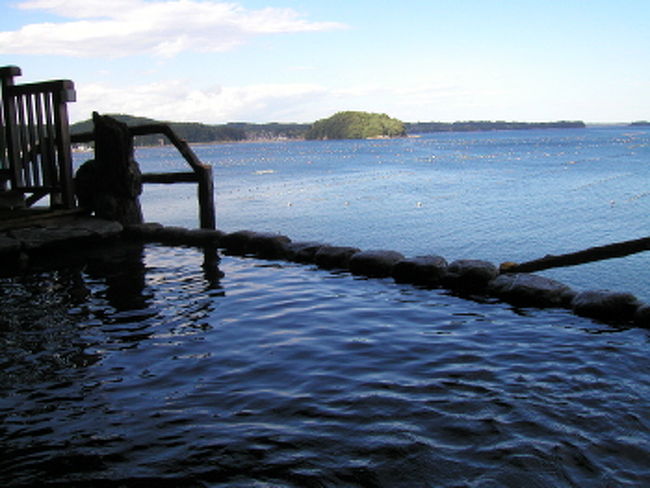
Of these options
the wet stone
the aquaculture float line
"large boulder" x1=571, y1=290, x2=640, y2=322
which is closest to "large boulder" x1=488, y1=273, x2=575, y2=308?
the aquaculture float line

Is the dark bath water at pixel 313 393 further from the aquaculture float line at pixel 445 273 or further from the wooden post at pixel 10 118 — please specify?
the wooden post at pixel 10 118

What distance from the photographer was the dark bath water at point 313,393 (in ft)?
14.8

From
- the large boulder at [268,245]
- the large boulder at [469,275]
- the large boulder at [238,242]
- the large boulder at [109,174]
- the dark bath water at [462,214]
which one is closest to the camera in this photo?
the large boulder at [469,275]

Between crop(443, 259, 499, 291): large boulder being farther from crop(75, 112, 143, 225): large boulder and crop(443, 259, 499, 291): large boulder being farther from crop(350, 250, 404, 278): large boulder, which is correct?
crop(75, 112, 143, 225): large boulder

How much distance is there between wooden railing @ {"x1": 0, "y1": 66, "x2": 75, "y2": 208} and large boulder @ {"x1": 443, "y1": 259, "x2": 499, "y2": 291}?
403 inches

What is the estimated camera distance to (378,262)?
12.0 meters

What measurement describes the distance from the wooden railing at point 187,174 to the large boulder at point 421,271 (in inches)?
269

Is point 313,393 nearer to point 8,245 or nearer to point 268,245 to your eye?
point 268,245

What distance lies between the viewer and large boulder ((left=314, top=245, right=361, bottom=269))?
12.8 meters

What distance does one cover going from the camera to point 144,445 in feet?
15.8

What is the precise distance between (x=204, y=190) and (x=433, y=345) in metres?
10.5

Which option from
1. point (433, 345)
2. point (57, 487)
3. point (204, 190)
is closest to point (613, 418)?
point (433, 345)

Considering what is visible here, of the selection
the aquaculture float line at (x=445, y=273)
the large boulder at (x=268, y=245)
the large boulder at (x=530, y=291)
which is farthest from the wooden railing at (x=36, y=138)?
the large boulder at (x=530, y=291)

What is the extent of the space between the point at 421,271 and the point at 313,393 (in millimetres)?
5828
